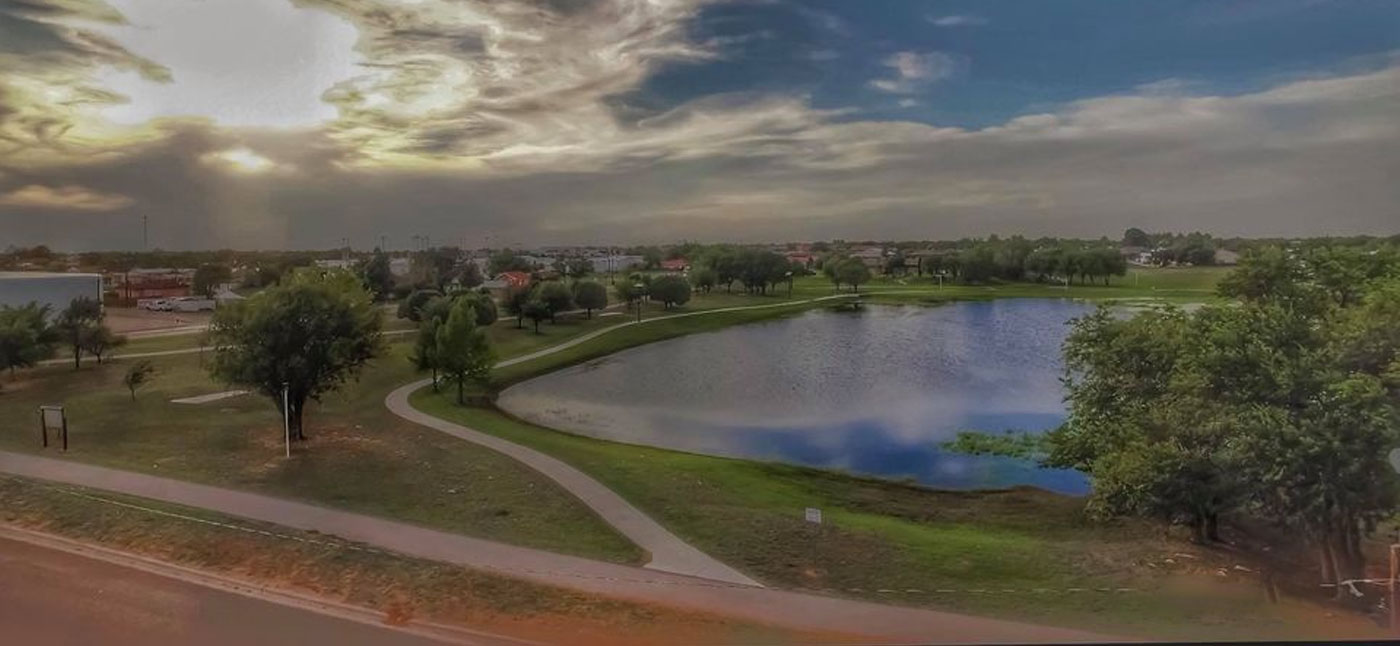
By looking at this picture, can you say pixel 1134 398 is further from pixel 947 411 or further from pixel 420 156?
pixel 420 156

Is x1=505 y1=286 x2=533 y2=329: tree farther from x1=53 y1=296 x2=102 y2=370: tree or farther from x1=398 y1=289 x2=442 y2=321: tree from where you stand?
x1=53 y1=296 x2=102 y2=370: tree

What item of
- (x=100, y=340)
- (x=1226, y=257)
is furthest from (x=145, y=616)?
(x=1226, y=257)

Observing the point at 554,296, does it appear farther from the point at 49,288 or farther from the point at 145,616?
the point at 49,288

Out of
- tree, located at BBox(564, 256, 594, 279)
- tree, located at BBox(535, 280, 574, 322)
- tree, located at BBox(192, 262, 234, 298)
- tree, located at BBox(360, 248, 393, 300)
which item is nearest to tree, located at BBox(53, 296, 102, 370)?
tree, located at BBox(192, 262, 234, 298)

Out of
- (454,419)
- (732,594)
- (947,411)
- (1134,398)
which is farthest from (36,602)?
(1134,398)

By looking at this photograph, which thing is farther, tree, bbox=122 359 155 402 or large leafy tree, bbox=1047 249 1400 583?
tree, bbox=122 359 155 402

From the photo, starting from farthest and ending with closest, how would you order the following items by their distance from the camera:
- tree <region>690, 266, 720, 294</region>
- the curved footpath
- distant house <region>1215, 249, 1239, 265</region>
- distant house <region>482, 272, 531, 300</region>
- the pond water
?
distant house <region>482, 272, 531, 300</region> → tree <region>690, 266, 720, 294</region> → the pond water → distant house <region>1215, 249, 1239, 265</region> → the curved footpath
